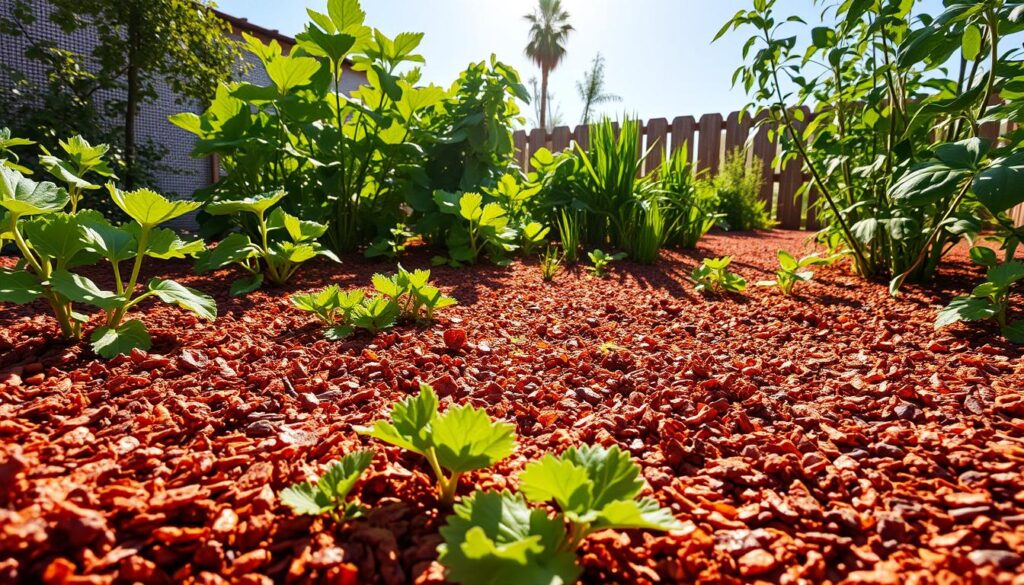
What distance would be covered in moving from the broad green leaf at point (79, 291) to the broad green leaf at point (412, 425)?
0.75 meters

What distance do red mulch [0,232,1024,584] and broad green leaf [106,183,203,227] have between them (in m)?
0.33

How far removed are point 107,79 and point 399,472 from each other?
453 cm

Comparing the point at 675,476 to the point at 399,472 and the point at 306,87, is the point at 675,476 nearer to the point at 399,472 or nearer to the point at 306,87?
the point at 399,472

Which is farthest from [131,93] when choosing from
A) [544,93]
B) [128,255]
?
[544,93]

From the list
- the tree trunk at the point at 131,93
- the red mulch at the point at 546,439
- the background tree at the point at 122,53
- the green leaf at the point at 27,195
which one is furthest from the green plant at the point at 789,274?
the tree trunk at the point at 131,93

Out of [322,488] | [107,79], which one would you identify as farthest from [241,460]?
[107,79]

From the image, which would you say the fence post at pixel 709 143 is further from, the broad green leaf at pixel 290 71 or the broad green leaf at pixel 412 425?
the broad green leaf at pixel 412 425

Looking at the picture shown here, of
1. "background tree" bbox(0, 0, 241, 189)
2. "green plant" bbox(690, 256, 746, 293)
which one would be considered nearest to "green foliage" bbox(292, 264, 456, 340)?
"green plant" bbox(690, 256, 746, 293)

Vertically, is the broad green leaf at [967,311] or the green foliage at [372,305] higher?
the broad green leaf at [967,311]

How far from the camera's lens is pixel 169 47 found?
359cm

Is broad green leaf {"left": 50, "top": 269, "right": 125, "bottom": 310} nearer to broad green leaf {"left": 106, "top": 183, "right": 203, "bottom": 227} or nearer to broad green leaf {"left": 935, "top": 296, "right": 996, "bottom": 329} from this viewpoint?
broad green leaf {"left": 106, "top": 183, "right": 203, "bottom": 227}

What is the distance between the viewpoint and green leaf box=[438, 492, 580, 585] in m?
0.52

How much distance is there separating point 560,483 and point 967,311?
1368mm

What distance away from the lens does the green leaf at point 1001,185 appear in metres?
1.04
